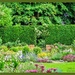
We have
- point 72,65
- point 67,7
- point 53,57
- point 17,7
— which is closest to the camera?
point 72,65

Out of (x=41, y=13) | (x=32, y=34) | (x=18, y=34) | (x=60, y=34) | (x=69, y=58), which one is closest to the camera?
(x=69, y=58)

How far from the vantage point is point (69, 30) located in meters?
18.3

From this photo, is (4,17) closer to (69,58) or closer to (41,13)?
(41,13)

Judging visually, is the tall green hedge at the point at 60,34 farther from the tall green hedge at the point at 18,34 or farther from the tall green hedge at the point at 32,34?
the tall green hedge at the point at 18,34

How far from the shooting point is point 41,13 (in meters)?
23.0

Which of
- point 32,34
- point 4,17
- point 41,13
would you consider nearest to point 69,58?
point 32,34

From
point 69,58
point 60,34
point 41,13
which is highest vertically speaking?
point 41,13

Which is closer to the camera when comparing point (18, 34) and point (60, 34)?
point (18, 34)

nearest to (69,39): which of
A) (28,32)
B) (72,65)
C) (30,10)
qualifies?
(28,32)

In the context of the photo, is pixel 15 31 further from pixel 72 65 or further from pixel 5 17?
pixel 72 65

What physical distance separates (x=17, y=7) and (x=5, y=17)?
424cm

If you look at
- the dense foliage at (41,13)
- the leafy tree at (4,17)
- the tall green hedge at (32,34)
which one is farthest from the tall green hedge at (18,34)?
the dense foliage at (41,13)

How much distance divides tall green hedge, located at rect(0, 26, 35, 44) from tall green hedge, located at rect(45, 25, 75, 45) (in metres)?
0.98

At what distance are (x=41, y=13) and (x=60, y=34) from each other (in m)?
5.10
